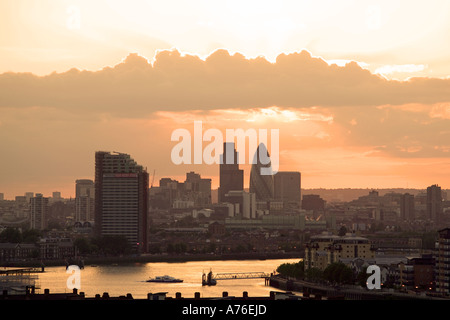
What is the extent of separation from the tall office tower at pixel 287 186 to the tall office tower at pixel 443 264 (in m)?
137

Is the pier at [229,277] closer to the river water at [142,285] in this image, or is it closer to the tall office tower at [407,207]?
the river water at [142,285]

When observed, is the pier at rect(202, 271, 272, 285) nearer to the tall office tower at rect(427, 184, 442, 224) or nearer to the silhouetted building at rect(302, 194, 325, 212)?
the tall office tower at rect(427, 184, 442, 224)

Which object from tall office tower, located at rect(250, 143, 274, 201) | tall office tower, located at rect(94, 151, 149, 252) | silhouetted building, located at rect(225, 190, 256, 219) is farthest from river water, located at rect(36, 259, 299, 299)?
Answer: tall office tower, located at rect(250, 143, 274, 201)

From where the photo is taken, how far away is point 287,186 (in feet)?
607

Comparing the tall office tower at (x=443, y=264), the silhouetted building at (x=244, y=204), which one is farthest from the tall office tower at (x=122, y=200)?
the silhouetted building at (x=244, y=204)

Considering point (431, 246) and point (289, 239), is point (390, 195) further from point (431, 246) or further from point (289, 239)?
point (431, 246)

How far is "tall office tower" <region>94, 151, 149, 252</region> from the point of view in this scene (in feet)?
292

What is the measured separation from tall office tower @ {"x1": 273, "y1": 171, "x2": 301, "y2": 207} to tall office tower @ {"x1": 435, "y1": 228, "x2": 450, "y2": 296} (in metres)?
137

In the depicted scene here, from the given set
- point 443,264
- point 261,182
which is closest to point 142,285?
point 443,264

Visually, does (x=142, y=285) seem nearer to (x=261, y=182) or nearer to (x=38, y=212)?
(x=38, y=212)

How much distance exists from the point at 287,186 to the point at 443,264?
14324 cm

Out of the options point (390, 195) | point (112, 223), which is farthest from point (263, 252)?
point (390, 195)

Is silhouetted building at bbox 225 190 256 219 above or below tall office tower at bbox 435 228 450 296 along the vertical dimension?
above
